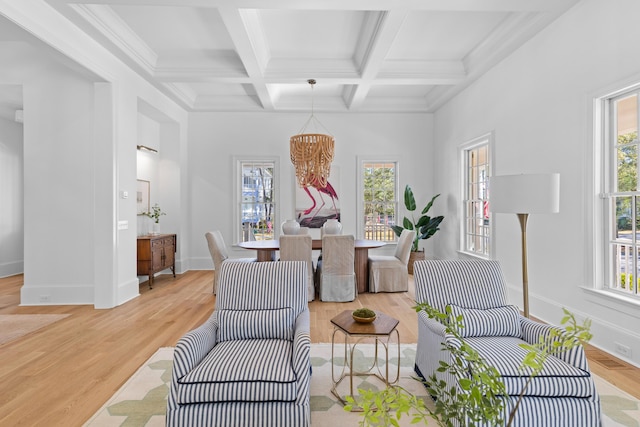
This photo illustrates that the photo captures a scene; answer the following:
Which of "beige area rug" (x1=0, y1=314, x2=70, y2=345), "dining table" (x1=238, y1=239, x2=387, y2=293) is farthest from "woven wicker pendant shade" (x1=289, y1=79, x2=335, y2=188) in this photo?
"beige area rug" (x1=0, y1=314, x2=70, y2=345)

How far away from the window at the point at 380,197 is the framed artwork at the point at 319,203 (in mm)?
607

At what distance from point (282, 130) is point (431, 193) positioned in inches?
128

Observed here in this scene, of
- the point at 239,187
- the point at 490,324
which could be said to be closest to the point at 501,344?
the point at 490,324

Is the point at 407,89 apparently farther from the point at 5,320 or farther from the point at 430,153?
the point at 5,320

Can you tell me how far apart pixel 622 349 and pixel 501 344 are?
1.60 metres

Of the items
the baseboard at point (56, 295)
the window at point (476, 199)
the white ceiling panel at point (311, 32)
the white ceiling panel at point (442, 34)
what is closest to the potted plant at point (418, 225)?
the window at point (476, 199)

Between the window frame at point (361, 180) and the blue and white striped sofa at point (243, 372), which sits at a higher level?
the window frame at point (361, 180)

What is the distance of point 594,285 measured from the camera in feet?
10.5

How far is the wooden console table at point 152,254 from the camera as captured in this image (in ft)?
17.6

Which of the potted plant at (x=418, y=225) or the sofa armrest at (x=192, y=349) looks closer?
the sofa armrest at (x=192, y=349)

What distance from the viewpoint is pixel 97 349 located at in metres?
3.21

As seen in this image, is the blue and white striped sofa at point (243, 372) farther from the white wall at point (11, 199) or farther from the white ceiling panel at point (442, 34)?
the white wall at point (11, 199)

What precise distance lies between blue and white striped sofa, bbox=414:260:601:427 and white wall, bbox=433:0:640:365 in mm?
1333

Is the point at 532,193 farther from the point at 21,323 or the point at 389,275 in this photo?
the point at 21,323
